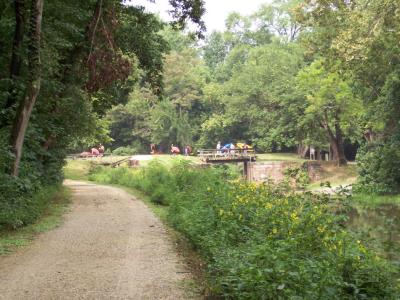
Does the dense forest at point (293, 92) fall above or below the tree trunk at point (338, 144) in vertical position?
above

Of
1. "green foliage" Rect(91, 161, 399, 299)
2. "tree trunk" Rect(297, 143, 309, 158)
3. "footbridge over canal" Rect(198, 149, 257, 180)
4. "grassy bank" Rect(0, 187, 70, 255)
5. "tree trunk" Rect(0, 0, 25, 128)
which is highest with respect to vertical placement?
"tree trunk" Rect(0, 0, 25, 128)

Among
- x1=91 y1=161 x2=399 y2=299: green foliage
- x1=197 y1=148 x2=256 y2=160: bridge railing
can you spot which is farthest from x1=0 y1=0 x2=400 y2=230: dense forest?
x1=91 y1=161 x2=399 y2=299: green foliage

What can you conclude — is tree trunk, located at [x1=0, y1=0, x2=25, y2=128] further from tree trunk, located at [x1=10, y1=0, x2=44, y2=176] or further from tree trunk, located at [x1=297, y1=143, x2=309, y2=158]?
tree trunk, located at [x1=297, y1=143, x2=309, y2=158]

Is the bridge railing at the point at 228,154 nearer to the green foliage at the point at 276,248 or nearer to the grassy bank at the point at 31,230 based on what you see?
the grassy bank at the point at 31,230

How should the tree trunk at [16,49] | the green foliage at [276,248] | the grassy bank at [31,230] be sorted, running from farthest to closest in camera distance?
1. the tree trunk at [16,49]
2. the grassy bank at [31,230]
3. the green foliage at [276,248]

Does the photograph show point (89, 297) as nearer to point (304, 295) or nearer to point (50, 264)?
point (50, 264)

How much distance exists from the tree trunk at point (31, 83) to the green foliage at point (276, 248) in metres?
4.36

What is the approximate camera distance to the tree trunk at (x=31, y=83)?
1199 centimetres

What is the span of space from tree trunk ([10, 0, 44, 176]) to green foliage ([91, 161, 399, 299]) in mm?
4362

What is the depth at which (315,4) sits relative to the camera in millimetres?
31344

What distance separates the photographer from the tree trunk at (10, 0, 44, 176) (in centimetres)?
1199

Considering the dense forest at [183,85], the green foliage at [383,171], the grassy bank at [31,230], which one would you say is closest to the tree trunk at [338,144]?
the dense forest at [183,85]

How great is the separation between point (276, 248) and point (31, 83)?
26.8 feet

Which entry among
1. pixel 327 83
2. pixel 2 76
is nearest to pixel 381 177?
pixel 327 83
